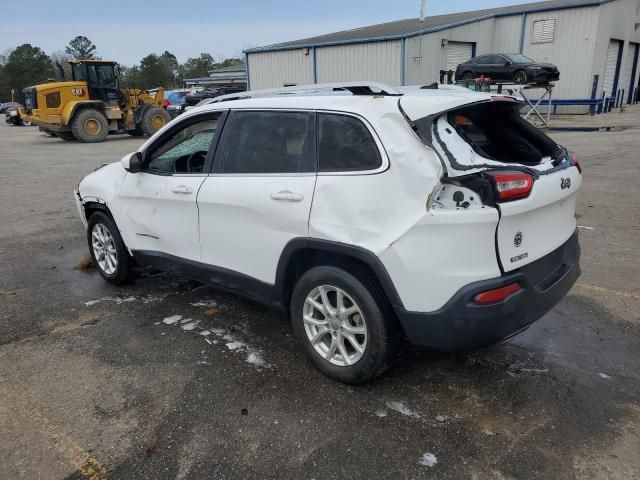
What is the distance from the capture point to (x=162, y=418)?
2971 millimetres

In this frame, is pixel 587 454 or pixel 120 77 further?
pixel 120 77

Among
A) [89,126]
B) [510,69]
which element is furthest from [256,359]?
[510,69]

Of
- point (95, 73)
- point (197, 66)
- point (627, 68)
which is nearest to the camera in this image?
point (95, 73)

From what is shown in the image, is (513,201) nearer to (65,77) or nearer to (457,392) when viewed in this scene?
(457,392)

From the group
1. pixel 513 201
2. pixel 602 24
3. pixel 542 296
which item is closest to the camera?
pixel 513 201

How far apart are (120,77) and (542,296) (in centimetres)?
2107

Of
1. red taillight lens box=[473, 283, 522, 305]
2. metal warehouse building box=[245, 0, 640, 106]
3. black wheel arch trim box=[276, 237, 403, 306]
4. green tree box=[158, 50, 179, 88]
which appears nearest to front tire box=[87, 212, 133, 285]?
black wheel arch trim box=[276, 237, 403, 306]

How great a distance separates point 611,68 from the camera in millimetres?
27859

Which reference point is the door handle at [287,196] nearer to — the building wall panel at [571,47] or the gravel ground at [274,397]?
the gravel ground at [274,397]

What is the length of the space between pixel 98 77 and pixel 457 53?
17.2 metres

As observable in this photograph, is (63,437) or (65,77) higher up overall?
(65,77)

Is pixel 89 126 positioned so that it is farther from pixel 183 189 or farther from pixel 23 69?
pixel 23 69

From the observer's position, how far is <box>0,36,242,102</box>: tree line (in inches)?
2793

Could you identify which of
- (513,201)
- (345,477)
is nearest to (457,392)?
(345,477)
